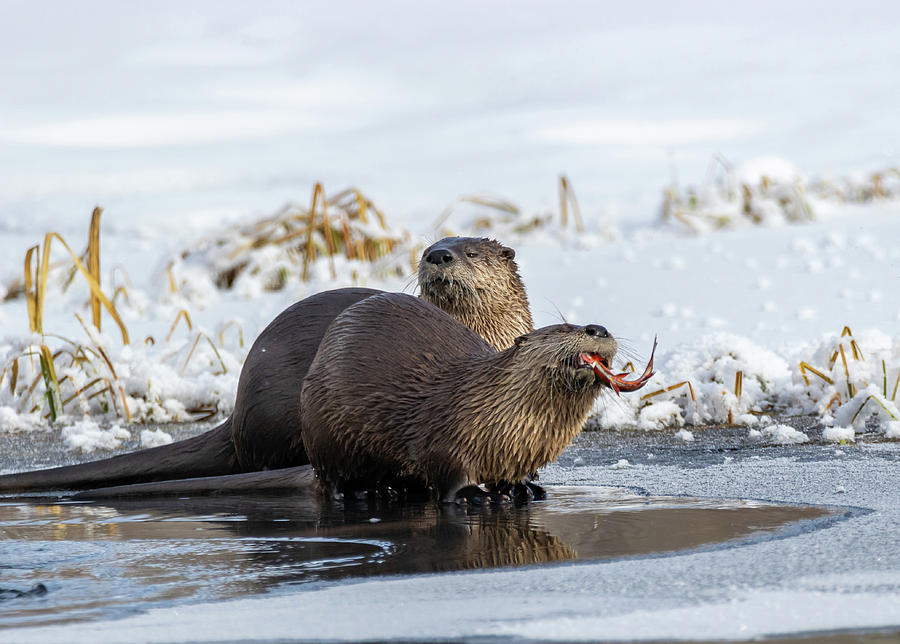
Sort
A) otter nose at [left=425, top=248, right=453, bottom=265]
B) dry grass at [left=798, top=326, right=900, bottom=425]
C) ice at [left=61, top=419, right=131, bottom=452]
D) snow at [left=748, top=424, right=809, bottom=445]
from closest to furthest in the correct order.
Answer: snow at [left=748, top=424, right=809, bottom=445], otter nose at [left=425, top=248, right=453, bottom=265], dry grass at [left=798, top=326, right=900, bottom=425], ice at [left=61, top=419, right=131, bottom=452]

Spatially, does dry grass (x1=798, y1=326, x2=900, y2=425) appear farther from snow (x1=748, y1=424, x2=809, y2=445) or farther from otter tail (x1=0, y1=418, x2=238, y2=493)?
otter tail (x1=0, y1=418, x2=238, y2=493)

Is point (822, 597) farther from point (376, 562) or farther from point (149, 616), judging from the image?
point (149, 616)

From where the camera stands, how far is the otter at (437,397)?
10.9ft

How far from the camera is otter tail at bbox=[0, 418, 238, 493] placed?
3850 millimetres

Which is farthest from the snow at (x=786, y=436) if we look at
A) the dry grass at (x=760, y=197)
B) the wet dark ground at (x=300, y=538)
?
the dry grass at (x=760, y=197)

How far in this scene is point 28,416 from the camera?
522 cm

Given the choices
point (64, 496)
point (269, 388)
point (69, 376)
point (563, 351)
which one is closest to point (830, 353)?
point (563, 351)

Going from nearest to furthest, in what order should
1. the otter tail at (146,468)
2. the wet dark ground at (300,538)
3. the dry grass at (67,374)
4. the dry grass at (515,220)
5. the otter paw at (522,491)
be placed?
the wet dark ground at (300,538) < the otter paw at (522,491) < the otter tail at (146,468) < the dry grass at (67,374) < the dry grass at (515,220)

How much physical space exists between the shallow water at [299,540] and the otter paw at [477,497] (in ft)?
0.18

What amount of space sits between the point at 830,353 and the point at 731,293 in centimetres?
170

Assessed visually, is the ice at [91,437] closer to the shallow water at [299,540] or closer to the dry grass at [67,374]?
the dry grass at [67,374]

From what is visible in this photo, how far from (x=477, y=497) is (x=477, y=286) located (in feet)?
3.74

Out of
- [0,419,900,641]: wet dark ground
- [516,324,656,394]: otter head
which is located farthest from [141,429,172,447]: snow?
[516,324,656,394]: otter head

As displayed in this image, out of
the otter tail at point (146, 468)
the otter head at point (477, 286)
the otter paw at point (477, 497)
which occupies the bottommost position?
the otter paw at point (477, 497)
